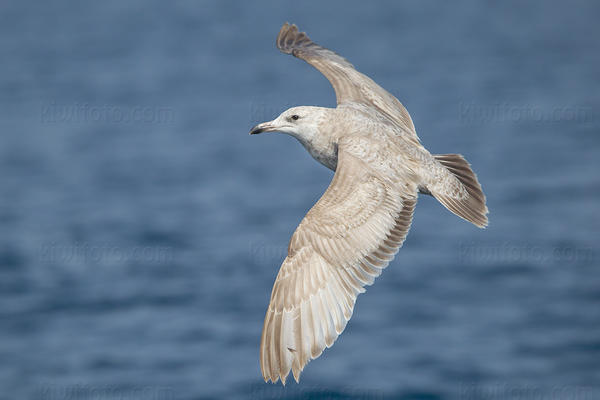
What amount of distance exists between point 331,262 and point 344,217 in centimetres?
52

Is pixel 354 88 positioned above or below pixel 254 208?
below

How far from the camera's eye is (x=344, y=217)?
984 centimetres

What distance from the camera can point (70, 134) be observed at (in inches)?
1603

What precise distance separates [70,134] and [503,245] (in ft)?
64.7

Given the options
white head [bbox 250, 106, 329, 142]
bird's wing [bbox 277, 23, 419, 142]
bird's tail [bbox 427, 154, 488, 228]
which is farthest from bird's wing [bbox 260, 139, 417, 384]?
bird's wing [bbox 277, 23, 419, 142]

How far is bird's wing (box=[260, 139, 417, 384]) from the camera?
934 cm

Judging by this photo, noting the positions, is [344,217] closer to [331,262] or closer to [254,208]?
[331,262]

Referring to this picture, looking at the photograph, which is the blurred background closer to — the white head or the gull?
the white head

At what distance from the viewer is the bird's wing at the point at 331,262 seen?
9.34 meters

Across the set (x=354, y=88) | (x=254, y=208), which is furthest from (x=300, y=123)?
(x=254, y=208)

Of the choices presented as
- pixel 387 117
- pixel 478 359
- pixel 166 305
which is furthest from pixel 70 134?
pixel 387 117

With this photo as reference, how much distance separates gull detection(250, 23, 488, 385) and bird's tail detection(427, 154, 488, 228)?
12 millimetres

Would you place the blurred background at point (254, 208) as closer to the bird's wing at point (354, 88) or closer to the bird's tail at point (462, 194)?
the bird's wing at point (354, 88)

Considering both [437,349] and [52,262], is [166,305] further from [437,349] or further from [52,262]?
[437,349]
